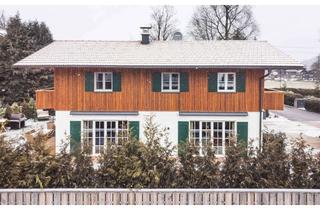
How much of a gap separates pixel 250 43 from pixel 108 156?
15173 mm

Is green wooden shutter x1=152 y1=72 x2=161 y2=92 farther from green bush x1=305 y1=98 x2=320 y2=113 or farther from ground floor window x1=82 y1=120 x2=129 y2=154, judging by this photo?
green bush x1=305 y1=98 x2=320 y2=113

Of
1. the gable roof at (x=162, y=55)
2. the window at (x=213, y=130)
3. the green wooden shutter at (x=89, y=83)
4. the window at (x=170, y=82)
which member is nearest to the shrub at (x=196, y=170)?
the gable roof at (x=162, y=55)

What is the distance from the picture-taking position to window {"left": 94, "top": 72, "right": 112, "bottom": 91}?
76.6ft


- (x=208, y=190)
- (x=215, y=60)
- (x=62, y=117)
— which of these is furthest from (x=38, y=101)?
(x=208, y=190)

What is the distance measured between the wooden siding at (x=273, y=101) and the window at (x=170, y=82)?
4262 millimetres

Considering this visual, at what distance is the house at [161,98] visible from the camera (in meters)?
23.2

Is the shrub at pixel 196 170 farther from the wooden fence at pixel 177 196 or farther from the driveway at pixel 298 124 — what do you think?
the driveway at pixel 298 124

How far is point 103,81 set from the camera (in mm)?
23375

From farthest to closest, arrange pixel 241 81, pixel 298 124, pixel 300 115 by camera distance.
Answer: pixel 300 115
pixel 298 124
pixel 241 81

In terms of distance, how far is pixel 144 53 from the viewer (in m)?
24.5

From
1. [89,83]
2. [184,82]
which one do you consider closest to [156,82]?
[184,82]

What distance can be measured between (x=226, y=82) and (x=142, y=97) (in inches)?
160

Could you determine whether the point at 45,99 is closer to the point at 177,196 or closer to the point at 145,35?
the point at 145,35

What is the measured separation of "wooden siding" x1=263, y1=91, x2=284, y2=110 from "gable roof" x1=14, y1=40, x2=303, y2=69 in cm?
170
